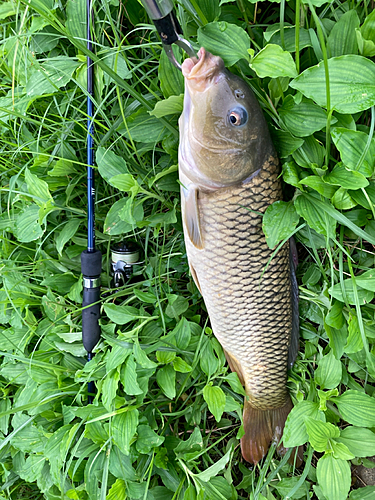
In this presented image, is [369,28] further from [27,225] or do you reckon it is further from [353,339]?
[27,225]

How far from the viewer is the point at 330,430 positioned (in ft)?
3.46

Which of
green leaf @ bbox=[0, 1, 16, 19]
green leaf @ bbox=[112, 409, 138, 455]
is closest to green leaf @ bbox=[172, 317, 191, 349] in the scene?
green leaf @ bbox=[112, 409, 138, 455]

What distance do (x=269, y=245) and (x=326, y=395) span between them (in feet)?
1.80

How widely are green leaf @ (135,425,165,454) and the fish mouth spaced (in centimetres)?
114

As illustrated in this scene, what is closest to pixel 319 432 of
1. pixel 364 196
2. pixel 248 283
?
pixel 248 283

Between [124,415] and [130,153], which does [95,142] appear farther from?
[124,415]

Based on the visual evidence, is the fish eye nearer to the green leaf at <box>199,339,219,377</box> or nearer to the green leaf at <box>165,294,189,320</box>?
the green leaf at <box>165,294,189,320</box>

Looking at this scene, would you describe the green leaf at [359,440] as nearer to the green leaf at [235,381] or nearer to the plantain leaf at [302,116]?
the green leaf at [235,381]

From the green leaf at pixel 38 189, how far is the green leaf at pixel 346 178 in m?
0.94

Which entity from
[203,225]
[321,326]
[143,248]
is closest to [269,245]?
[203,225]

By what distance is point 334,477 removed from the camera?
104 centimetres

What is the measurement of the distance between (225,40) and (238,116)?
0.20 meters

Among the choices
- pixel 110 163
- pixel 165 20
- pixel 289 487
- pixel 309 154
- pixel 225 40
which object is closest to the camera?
pixel 165 20

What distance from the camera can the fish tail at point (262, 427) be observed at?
1.29 meters
